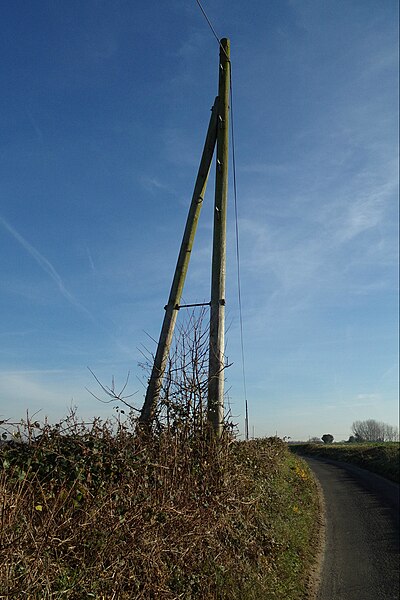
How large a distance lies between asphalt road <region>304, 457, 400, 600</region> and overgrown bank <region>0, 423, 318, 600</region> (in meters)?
0.89

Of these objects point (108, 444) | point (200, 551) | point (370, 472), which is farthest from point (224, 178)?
point (370, 472)

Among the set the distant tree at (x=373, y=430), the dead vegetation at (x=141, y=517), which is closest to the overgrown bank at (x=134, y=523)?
the dead vegetation at (x=141, y=517)

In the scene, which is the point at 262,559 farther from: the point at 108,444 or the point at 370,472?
the point at 370,472

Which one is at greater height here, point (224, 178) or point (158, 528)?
point (224, 178)

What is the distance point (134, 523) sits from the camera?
561 cm

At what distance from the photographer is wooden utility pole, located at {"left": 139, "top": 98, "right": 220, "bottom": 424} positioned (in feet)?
29.9

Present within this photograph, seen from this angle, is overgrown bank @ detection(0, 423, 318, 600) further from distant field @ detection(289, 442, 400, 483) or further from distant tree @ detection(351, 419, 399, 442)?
distant tree @ detection(351, 419, 399, 442)

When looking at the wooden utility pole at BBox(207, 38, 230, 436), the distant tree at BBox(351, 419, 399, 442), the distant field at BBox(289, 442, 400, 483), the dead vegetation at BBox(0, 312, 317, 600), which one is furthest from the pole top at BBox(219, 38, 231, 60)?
the distant tree at BBox(351, 419, 399, 442)

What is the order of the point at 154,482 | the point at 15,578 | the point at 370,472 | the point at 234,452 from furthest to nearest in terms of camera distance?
the point at 370,472 → the point at 234,452 → the point at 154,482 → the point at 15,578

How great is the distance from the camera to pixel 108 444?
667 centimetres

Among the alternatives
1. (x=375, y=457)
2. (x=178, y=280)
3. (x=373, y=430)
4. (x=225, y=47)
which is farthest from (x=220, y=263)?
(x=373, y=430)

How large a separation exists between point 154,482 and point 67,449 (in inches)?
44.7

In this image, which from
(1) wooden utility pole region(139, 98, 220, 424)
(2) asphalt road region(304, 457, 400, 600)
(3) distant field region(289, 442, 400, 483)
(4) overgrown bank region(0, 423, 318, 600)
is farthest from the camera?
(3) distant field region(289, 442, 400, 483)

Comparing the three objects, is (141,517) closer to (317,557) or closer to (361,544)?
(317,557)
